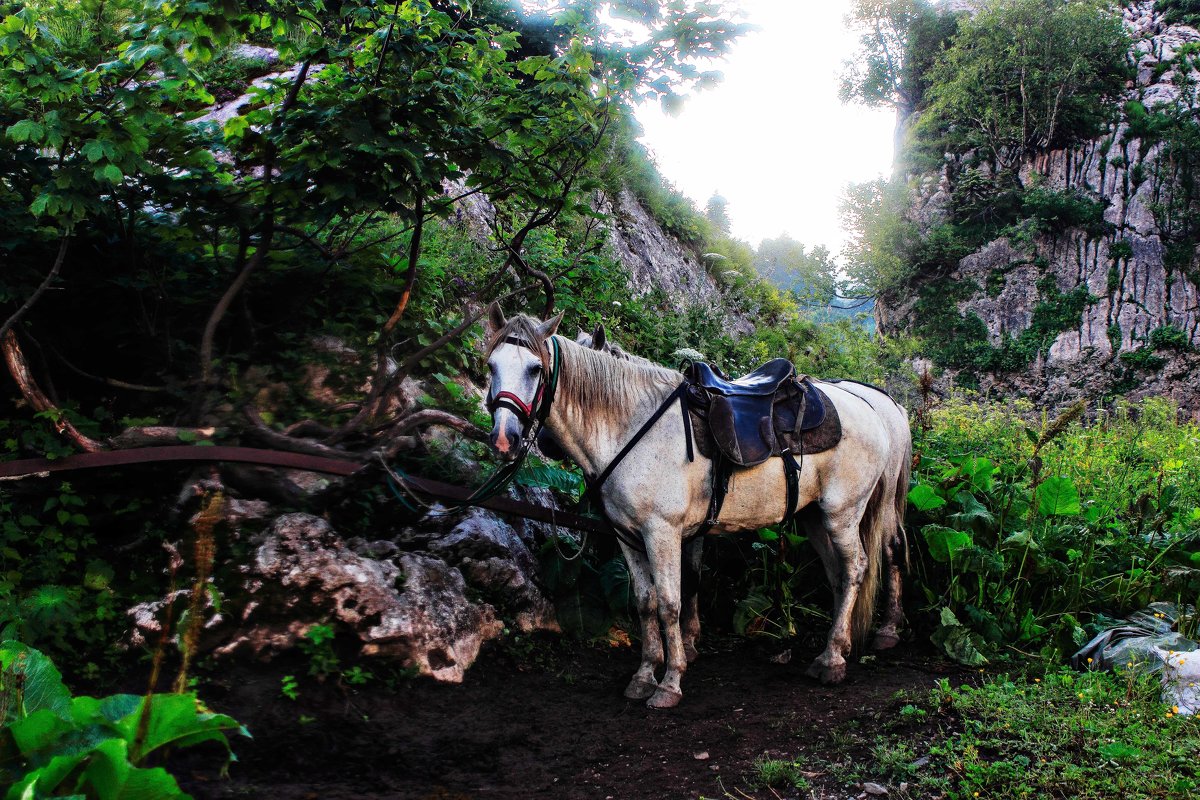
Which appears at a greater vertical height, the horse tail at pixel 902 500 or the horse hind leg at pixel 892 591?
the horse tail at pixel 902 500

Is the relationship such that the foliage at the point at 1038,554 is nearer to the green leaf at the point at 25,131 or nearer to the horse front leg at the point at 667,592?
the horse front leg at the point at 667,592

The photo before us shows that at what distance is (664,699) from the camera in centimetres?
386

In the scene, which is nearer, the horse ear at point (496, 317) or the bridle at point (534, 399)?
the bridle at point (534, 399)

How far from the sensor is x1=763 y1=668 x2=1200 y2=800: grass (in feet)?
9.09

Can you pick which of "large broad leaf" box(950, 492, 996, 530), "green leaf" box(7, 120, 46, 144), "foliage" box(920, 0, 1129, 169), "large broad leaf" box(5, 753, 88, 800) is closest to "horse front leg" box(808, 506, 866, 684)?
"large broad leaf" box(950, 492, 996, 530)

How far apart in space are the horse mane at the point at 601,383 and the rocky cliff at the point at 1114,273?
25466 mm

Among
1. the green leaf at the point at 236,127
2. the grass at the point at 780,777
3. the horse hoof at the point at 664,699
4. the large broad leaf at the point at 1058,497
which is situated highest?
the green leaf at the point at 236,127

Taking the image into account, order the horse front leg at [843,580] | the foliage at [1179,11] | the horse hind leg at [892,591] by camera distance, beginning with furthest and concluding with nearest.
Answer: the foliage at [1179,11] < the horse hind leg at [892,591] < the horse front leg at [843,580]

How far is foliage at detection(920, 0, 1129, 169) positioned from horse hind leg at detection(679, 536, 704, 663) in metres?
29.6

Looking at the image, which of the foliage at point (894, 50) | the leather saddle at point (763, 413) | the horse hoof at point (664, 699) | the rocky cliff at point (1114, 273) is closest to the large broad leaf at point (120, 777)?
the horse hoof at point (664, 699)

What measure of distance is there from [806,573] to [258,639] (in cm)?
374

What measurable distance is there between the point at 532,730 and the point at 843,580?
7.26 ft

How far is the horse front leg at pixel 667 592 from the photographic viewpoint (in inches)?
152

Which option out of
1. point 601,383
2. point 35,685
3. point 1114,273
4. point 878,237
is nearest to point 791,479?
point 601,383
